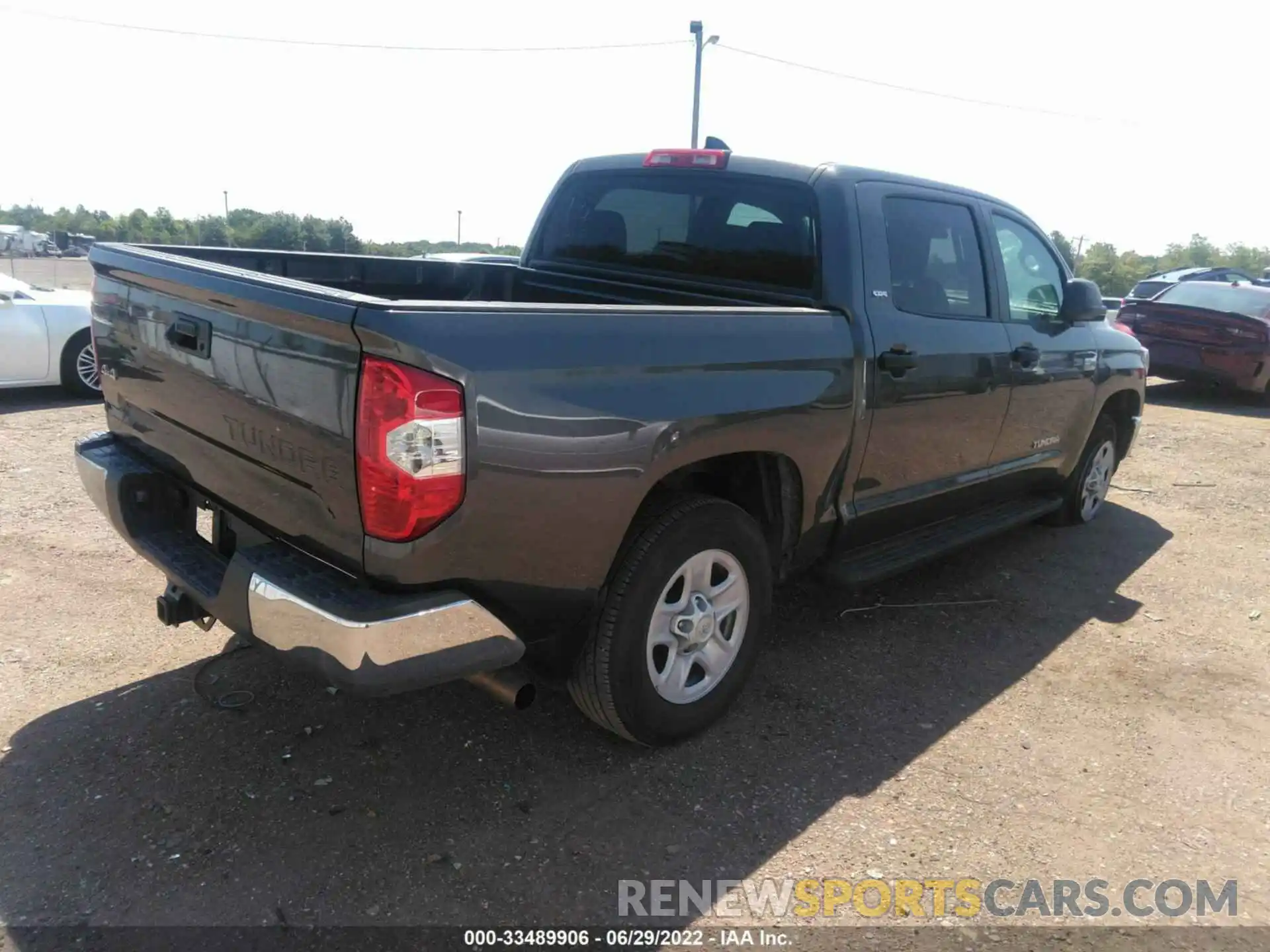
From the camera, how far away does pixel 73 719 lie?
10.2 feet

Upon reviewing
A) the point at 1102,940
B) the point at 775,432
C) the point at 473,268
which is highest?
the point at 473,268

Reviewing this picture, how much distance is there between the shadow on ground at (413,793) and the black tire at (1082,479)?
6.63 feet

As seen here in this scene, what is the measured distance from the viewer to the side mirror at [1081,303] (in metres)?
4.64

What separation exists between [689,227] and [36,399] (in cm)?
670

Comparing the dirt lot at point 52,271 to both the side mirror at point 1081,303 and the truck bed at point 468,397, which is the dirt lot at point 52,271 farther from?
the side mirror at point 1081,303

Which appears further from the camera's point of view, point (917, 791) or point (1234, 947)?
point (917, 791)

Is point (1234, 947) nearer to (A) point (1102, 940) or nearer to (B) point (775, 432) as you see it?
(A) point (1102, 940)

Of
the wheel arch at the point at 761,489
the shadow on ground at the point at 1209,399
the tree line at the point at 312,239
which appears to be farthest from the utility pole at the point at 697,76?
the wheel arch at the point at 761,489

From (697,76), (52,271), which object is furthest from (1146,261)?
(52,271)

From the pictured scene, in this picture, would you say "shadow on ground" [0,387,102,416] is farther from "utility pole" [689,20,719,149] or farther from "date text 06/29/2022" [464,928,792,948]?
"utility pole" [689,20,719,149]

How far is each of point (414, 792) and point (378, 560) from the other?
0.95 metres

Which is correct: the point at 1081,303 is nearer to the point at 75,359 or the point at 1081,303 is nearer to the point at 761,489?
the point at 761,489

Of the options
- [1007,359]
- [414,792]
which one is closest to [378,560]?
[414,792]

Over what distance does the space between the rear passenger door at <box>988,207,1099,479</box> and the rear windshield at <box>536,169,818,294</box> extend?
1.35 meters
